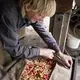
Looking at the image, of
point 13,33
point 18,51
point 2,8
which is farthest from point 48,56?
point 2,8

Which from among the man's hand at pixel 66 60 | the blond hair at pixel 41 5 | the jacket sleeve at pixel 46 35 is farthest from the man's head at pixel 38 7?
the man's hand at pixel 66 60

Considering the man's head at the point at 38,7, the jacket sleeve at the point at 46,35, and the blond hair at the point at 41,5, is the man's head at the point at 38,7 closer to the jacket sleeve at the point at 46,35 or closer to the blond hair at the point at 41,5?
the blond hair at the point at 41,5

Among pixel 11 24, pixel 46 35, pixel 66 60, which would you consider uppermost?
pixel 11 24

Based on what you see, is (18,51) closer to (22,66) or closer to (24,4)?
(22,66)

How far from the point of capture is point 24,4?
115 centimetres

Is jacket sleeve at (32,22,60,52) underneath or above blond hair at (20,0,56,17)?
underneath

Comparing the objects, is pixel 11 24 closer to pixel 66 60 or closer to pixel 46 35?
pixel 46 35

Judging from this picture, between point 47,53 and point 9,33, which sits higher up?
point 9,33

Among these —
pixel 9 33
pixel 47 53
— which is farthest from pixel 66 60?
pixel 9 33

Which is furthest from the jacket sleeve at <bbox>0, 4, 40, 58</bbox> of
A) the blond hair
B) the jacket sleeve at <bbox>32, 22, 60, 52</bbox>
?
the jacket sleeve at <bbox>32, 22, 60, 52</bbox>

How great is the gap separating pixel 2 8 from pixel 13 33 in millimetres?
154

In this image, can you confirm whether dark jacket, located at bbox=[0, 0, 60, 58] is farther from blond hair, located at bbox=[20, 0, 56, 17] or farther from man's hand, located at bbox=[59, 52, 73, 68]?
man's hand, located at bbox=[59, 52, 73, 68]

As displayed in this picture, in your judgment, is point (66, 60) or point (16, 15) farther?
point (66, 60)

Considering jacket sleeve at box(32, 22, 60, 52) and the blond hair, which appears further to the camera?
jacket sleeve at box(32, 22, 60, 52)
